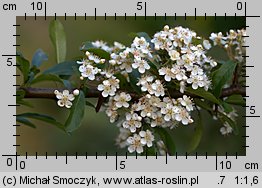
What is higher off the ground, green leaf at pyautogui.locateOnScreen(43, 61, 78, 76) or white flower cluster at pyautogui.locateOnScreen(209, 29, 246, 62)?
white flower cluster at pyautogui.locateOnScreen(209, 29, 246, 62)

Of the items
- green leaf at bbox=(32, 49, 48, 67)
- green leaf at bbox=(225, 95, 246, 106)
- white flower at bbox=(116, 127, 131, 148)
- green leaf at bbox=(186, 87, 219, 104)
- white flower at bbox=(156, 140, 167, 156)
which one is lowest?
white flower at bbox=(156, 140, 167, 156)

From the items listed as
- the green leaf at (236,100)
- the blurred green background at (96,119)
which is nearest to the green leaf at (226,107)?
the green leaf at (236,100)

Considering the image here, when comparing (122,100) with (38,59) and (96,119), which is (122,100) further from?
(96,119)

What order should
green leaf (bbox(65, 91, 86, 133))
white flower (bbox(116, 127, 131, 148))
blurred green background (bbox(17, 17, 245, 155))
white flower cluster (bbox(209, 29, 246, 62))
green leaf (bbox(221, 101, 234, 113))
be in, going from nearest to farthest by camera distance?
green leaf (bbox(65, 91, 86, 133)), green leaf (bbox(221, 101, 234, 113)), white flower cluster (bbox(209, 29, 246, 62)), white flower (bbox(116, 127, 131, 148)), blurred green background (bbox(17, 17, 245, 155))

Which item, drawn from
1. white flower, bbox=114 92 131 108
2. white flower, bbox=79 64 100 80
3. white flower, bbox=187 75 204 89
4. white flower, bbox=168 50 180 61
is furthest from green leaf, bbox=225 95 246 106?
white flower, bbox=79 64 100 80

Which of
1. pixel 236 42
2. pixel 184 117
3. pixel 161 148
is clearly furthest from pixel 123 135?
pixel 236 42

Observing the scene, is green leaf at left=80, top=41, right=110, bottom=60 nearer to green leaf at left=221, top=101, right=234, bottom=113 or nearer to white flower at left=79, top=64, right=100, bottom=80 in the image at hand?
white flower at left=79, top=64, right=100, bottom=80

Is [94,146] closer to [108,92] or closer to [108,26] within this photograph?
[108,26]

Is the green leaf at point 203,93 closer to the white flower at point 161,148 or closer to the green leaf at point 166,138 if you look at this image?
the green leaf at point 166,138
